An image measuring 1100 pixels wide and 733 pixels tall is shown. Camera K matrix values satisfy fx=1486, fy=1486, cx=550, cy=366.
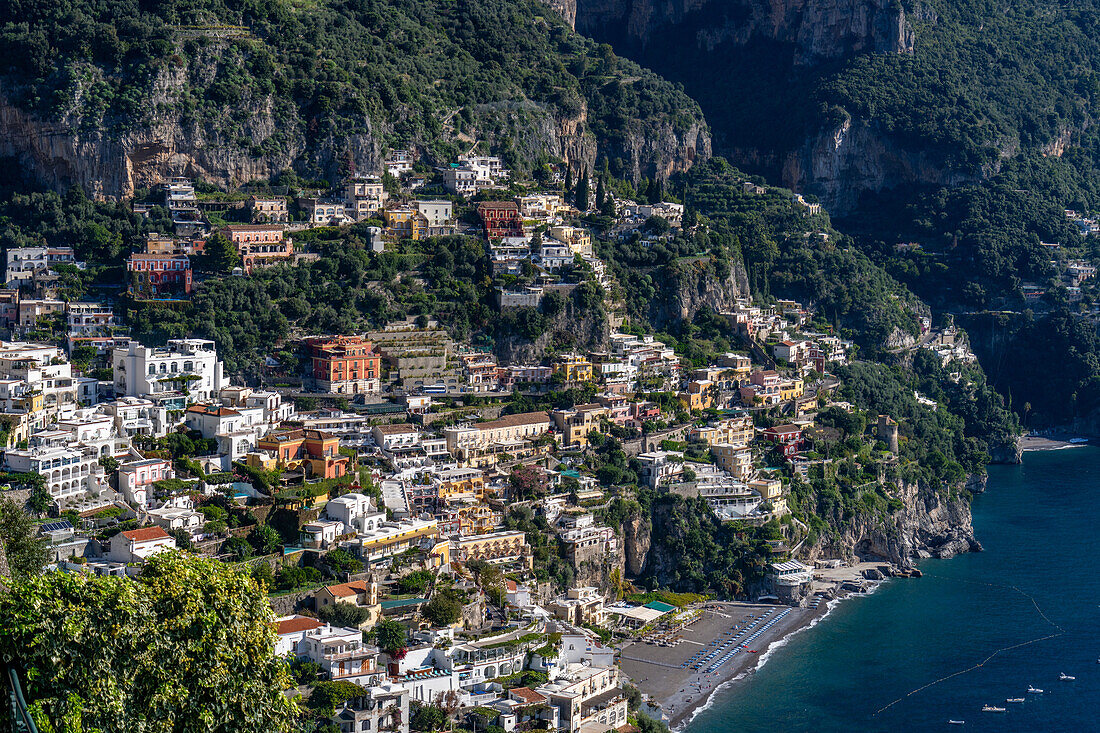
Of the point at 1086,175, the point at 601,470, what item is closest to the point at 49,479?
the point at 601,470

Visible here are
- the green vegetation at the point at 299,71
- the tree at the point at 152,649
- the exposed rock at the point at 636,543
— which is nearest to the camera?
the tree at the point at 152,649

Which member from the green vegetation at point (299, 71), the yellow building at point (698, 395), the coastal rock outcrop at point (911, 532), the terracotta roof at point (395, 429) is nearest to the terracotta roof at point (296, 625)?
the terracotta roof at point (395, 429)

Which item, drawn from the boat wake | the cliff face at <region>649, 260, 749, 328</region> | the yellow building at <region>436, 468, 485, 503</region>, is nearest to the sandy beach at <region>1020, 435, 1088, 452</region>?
the cliff face at <region>649, 260, 749, 328</region>

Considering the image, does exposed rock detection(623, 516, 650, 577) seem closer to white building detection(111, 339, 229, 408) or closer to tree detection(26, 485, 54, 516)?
white building detection(111, 339, 229, 408)

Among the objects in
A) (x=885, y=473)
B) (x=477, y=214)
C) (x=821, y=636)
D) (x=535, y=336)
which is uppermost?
(x=477, y=214)

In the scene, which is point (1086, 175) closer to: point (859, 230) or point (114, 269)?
point (859, 230)

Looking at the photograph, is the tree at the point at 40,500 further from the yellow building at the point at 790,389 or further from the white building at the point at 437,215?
the yellow building at the point at 790,389

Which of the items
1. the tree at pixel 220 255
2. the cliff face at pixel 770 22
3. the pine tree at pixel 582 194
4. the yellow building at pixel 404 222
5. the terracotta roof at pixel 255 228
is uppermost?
the cliff face at pixel 770 22

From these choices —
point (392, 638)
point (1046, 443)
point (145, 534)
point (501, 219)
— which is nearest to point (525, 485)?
point (392, 638)
